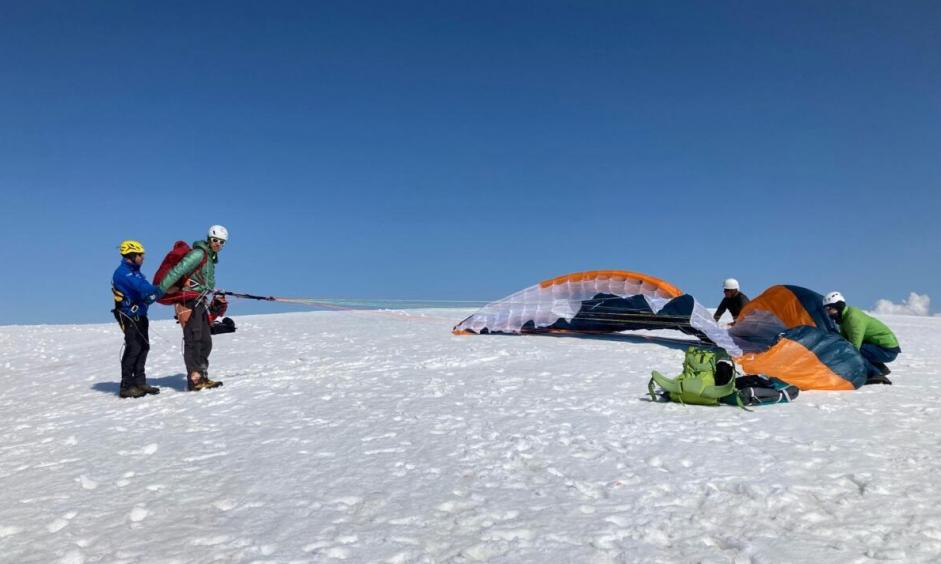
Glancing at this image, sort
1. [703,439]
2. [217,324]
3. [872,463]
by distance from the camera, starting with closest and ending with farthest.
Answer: [872,463], [703,439], [217,324]

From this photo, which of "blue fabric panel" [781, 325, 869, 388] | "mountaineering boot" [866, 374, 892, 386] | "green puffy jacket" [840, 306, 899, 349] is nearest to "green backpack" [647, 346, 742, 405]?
"blue fabric panel" [781, 325, 869, 388]

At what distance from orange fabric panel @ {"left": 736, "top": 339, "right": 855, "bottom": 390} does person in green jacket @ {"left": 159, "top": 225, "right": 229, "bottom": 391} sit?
8.51 metres

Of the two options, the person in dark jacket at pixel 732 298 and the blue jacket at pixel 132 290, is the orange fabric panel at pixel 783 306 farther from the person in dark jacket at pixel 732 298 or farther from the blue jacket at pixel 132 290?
the blue jacket at pixel 132 290

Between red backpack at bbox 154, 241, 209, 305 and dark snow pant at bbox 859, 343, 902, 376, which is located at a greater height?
red backpack at bbox 154, 241, 209, 305

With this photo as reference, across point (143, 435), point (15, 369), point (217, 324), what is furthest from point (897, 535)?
point (217, 324)

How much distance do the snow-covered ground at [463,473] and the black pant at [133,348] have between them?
372mm

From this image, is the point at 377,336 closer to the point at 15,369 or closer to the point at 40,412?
the point at 15,369

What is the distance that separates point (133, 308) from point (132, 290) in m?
0.27

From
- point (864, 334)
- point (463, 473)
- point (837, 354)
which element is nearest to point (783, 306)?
point (864, 334)

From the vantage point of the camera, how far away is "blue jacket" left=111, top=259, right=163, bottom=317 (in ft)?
31.7

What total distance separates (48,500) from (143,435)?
1.99 m

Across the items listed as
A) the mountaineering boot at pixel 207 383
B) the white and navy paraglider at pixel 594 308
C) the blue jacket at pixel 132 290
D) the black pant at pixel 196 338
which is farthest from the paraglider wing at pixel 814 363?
the blue jacket at pixel 132 290

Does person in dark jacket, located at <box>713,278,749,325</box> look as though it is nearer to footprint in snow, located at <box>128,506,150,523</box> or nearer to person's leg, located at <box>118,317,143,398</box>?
person's leg, located at <box>118,317,143,398</box>

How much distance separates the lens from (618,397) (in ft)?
29.6
